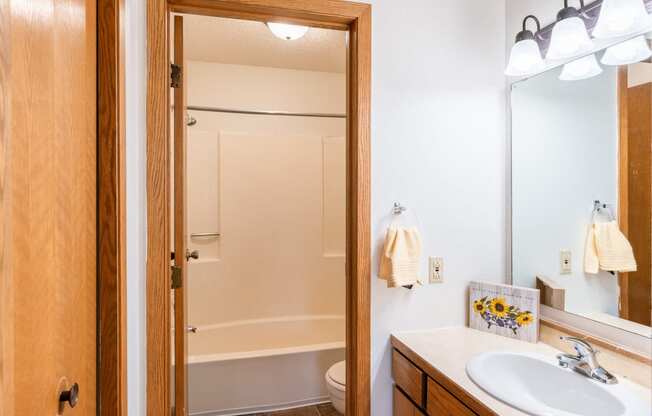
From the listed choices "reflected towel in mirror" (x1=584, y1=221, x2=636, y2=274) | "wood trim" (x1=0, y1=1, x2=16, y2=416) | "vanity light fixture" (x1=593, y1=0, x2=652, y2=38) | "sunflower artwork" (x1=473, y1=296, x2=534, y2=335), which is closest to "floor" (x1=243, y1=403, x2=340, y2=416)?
"sunflower artwork" (x1=473, y1=296, x2=534, y2=335)

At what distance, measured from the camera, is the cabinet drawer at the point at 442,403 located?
1.08m

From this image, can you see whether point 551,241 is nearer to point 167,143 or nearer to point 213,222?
point 167,143

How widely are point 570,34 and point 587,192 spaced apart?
0.55 meters

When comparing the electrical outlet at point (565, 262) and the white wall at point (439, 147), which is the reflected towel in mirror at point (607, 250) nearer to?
the electrical outlet at point (565, 262)

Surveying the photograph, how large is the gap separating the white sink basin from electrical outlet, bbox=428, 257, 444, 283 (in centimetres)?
36

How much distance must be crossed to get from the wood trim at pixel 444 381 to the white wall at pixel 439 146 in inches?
4.1

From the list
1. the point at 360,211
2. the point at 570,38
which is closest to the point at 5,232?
the point at 360,211

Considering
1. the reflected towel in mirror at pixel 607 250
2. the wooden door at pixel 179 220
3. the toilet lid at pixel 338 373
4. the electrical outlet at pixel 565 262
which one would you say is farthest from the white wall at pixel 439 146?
the wooden door at pixel 179 220

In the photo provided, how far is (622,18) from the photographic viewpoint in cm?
112

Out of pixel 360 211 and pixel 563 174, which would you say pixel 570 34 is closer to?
pixel 563 174

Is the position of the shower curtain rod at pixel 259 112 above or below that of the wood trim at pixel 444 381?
above

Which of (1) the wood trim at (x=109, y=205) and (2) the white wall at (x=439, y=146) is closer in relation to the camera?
(1) the wood trim at (x=109, y=205)

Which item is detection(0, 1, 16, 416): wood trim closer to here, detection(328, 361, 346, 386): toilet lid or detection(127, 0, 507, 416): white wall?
detection(127, 0, 507, 416): white wall

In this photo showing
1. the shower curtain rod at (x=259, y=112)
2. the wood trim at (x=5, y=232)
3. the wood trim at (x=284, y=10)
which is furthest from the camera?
the shower curtain rod at (x=259, y=112)
